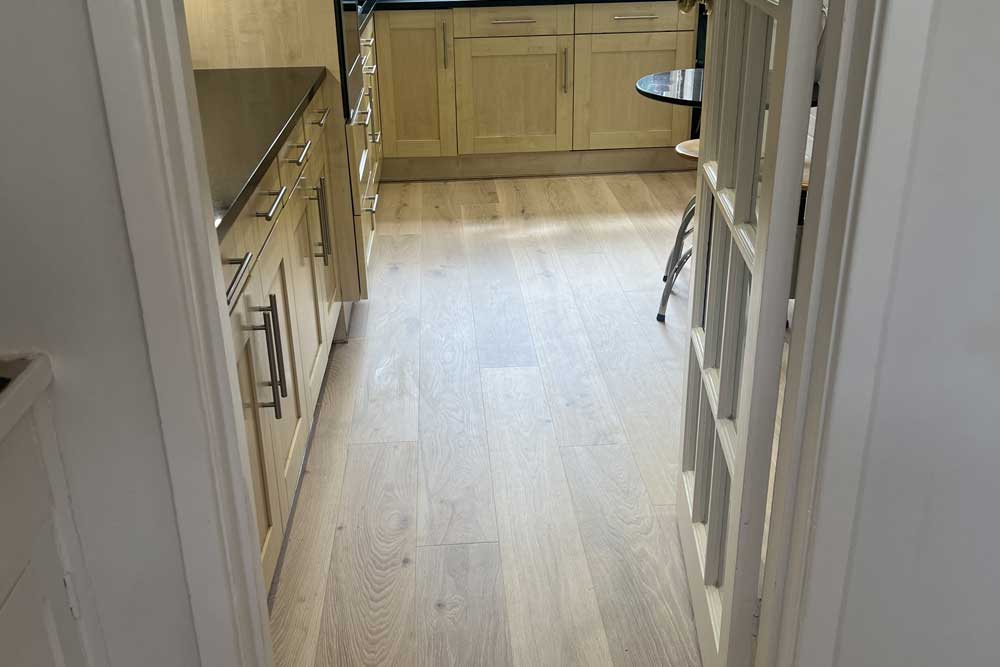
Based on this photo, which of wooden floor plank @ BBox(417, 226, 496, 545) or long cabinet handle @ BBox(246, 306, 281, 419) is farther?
wooden floor plank @ BBox(417, 226, 496, 545)

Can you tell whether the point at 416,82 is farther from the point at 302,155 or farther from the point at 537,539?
the point at 537,539

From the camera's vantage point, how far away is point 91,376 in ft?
3.80

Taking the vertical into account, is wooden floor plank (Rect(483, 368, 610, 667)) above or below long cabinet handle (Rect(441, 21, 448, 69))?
below

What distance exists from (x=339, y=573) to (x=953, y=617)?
1.32 m

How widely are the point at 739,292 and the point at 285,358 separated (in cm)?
114

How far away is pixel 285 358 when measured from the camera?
2.29 m

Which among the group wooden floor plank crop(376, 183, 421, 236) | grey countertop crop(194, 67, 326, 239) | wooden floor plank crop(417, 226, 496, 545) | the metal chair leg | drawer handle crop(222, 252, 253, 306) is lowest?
wooden floor plank crop(417, 226, 496, 545)

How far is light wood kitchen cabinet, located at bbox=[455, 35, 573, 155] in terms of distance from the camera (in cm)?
483

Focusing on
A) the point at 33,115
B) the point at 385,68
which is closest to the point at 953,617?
the point at 33,115

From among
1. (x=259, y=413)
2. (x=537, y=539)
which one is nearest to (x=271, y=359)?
(x=259, y=413)

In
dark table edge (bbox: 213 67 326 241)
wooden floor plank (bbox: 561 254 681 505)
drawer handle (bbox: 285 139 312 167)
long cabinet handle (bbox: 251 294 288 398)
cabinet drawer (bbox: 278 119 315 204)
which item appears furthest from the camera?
wooden floor plank (bbox: 561 254 681 505)

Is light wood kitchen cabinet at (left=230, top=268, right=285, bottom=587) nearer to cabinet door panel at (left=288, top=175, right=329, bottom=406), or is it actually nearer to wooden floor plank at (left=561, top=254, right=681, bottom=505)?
cabinet door panel at (left=288, top=175, right=329, bottom=406)

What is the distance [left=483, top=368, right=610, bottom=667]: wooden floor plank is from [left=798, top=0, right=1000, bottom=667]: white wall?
717 millimetres

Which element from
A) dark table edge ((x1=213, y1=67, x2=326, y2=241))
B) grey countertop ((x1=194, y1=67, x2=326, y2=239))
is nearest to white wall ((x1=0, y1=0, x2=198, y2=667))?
dark table edge ((x1=213, y1=67, x2=326, y2=241))
